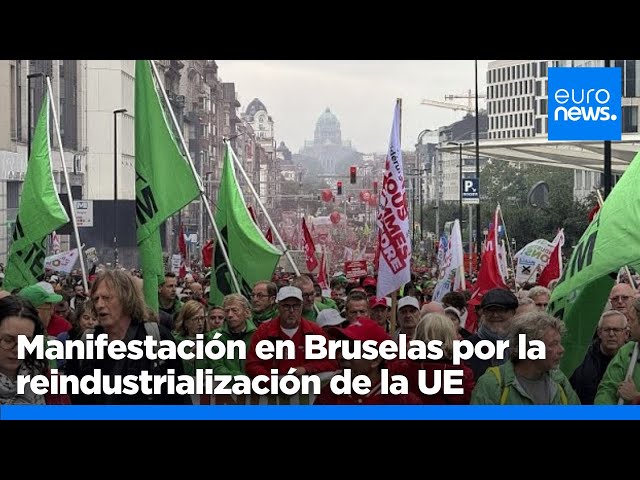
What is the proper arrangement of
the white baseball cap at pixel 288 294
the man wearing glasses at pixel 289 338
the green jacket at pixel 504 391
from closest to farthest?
the green jacket at pixel 504 391, the man wearing glasses at pixel 289 338, the white baseball cap at pixel 288 294

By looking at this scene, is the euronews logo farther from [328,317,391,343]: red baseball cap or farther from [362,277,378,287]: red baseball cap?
[362,277,378,287]: red baseball cap

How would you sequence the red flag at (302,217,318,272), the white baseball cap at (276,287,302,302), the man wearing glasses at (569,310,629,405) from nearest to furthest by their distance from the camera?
the man wearing glasses at (569,310,629,405) → the white baseball cap at (276,287,302,302) → the red flag at (302,217,318,272)

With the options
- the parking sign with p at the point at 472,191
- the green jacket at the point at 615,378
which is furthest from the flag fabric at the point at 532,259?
the parking sign with p at the point at 472,191

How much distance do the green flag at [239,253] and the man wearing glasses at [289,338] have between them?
4.09m

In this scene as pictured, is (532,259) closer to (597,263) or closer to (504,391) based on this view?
(597,263)

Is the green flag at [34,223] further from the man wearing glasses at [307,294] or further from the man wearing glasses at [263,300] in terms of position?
the man wearing glasses at [263,300]

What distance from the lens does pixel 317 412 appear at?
598 cm

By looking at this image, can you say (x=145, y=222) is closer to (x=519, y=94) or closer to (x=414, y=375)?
(x=414, y=375)

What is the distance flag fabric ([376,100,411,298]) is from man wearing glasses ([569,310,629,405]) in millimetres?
3189

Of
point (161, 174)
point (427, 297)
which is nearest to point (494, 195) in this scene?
point (427, 297)

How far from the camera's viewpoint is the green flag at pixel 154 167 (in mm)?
10469

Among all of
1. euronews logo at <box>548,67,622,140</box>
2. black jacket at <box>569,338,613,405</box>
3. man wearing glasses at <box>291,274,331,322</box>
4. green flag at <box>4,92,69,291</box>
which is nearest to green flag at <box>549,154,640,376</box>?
black jacket at <box>569,338,613,405</box>

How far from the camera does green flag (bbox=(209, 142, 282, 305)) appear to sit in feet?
40.6
